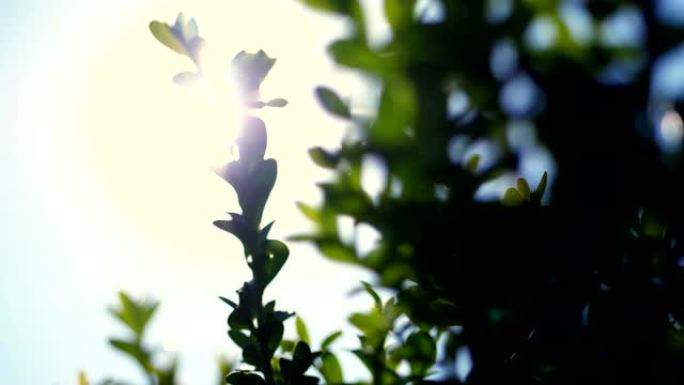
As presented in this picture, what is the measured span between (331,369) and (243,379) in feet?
1.20

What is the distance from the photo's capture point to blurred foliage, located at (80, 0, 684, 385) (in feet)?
4.07

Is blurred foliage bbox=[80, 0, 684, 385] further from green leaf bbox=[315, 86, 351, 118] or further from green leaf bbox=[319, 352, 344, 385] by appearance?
green leaf bbox=[319, 352, 344, 385]

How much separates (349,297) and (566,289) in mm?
703

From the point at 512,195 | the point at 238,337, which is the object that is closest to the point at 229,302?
the point at 238,337

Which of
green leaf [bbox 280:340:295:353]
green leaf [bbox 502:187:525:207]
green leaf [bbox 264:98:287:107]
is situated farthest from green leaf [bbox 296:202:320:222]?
green leaf [bbox 280:340:295:353]

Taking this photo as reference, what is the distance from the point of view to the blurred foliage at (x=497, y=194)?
4.07 feet

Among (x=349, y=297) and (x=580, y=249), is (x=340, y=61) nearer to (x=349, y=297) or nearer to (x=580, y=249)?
(x=580, y=249)

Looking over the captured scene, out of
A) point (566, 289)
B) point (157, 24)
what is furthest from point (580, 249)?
point (157, 24)

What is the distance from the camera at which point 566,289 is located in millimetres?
1455

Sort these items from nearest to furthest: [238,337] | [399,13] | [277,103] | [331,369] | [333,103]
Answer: [399,13] < [333,103] < [277,103] < [238,337] < [331,369]

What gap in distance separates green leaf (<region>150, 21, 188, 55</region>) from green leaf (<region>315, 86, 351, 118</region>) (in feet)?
1.60

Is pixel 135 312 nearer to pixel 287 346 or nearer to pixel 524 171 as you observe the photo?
pixel 287 346

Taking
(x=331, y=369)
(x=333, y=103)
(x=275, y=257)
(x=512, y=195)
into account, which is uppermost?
(x=333, y=103)

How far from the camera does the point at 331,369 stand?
7.04ft
